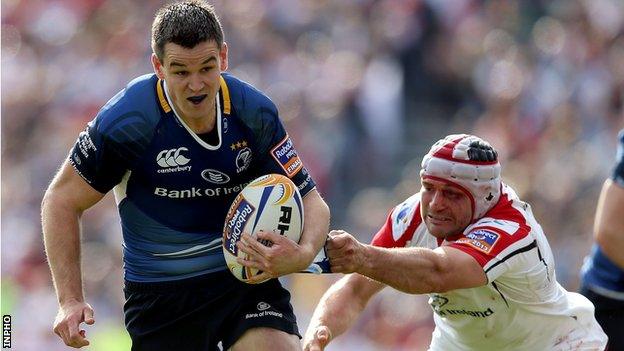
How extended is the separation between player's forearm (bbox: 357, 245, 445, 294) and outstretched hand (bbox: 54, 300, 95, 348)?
52.7 inches

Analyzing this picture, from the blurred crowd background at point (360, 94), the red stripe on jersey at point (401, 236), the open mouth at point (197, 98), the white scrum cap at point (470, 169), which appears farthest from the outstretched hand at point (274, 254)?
the blurred crowd background at point (360, 94)

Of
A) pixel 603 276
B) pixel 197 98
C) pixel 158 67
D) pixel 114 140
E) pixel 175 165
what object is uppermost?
pixel 158 67

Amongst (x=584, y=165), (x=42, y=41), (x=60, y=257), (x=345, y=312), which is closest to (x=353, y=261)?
(x=345, y=312)

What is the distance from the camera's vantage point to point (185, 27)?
6262 mm

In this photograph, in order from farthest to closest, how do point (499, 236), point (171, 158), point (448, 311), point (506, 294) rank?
1. point (448, 311)
2. point (506, 294)
3. point (499, 236)
4. point (171, 158)

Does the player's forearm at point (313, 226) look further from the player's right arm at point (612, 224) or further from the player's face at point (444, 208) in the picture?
the player's right arm at point (612, 224)

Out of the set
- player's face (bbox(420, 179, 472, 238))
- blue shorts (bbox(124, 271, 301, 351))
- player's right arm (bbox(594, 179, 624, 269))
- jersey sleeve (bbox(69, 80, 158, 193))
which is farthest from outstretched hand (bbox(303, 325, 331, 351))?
player's right arm (bbox(594, 179, 624, 269))

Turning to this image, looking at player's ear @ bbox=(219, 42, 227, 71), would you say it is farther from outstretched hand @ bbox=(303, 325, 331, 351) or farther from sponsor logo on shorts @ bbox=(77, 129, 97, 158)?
outstretched hand @ bbox=(303, 325, 331, 351)

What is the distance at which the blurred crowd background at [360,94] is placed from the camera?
13766 mm

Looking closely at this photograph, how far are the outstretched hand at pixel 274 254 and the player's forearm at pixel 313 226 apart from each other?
0.06m

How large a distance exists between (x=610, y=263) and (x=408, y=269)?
2195 mm

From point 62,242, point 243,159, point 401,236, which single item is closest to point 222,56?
point 243,159

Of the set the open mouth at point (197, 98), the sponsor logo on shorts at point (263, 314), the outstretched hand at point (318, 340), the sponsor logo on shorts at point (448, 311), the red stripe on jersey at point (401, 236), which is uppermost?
the open mouth at point (197, 98)

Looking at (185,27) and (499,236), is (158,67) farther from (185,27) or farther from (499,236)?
(499,236)
